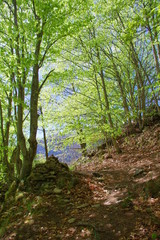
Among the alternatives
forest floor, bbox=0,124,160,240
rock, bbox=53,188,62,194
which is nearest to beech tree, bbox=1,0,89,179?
rock, bbox=53,188,62,194

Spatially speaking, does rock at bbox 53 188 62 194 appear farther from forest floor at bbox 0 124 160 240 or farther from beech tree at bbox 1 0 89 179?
beech tree at bbox 1 0 89 179

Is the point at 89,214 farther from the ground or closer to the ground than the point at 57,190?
closer to the ground

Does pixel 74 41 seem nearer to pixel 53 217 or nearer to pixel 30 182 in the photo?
pixel 30 182

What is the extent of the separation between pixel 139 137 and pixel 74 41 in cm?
857

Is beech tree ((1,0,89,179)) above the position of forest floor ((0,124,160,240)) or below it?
above

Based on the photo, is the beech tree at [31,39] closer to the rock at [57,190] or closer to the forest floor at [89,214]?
the rock at [57,190]

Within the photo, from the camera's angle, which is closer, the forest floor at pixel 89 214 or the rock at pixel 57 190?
the forest floor at pixel 89 214

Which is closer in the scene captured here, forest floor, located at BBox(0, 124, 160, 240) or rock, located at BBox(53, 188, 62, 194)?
forest floor, located at BBox(0, 124, 160, 240)

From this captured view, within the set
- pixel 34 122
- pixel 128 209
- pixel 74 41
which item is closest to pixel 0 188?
pixel 34 122

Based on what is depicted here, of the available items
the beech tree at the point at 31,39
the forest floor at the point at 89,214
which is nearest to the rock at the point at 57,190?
the forest floor at the point at 89,214

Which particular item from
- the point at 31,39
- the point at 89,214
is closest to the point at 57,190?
the point at 89,214

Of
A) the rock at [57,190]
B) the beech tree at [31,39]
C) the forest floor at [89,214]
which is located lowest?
the forest floor at [89,214]

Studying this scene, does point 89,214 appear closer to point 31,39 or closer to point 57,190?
point 57,190

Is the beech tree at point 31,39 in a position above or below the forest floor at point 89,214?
above
